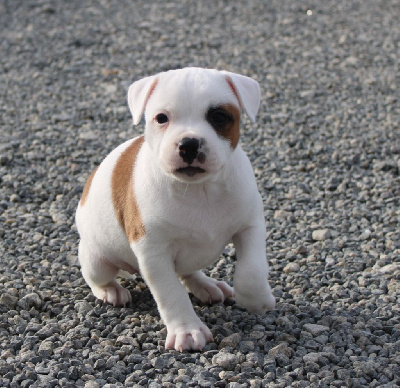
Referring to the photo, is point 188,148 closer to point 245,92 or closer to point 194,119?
point 194,119

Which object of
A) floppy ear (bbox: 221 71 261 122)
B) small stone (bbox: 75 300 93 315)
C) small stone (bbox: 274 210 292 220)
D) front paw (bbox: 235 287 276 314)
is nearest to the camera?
floppy ear (bbox: 221 71 261 122)

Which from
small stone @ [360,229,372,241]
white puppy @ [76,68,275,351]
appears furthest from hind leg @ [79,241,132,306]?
small stone @ [360,229,372,241]

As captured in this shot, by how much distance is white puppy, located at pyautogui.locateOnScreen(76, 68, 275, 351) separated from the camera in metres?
3.97

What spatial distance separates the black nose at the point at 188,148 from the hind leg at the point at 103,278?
1.24m

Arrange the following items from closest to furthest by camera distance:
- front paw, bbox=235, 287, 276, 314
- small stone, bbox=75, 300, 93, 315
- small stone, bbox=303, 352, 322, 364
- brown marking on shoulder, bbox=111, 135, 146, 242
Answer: small stone, bbox=303, 352, 322, 364
brown marking on shoulder, bbox=111, 135, 146, 242
front paw, bbox=235, 287, 276, 314
small stone, bbox=75, 300, 93, 315

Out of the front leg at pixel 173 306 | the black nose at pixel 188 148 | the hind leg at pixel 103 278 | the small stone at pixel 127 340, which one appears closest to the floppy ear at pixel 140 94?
the black nose at pixel 188 148

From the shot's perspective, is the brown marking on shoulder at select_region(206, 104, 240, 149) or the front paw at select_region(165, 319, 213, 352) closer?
the brown marking on shoulder at select_region(206, 104, 240, 149)

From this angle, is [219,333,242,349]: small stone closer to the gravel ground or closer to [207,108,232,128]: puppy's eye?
the gravel ground

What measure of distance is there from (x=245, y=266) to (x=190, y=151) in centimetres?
80

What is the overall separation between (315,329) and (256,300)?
14.2 inches

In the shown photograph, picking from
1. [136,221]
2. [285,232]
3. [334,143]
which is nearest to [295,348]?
[136,221]

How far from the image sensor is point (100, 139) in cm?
809

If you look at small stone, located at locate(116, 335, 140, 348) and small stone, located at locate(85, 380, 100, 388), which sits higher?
small stone, located at locate(116, 335, 140, 348)

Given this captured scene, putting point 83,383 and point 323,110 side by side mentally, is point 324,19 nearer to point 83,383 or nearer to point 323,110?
point 323,110
